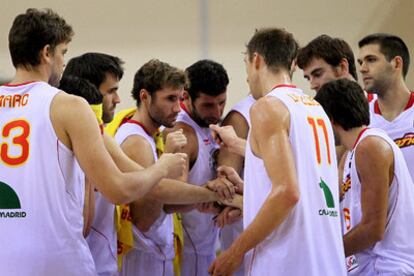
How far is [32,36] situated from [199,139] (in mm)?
2144

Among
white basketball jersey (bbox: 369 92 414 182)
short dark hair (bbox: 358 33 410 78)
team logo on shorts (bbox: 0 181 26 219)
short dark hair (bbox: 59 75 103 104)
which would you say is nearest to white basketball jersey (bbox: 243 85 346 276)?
short dark hair (bbox: 59 75 103 104)

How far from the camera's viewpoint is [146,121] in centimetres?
464

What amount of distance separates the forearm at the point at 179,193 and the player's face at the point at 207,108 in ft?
2.86

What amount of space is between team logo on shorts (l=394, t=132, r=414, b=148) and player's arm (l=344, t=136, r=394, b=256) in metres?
1.38

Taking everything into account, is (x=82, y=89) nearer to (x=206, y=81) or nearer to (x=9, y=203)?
(x=9, y=203)

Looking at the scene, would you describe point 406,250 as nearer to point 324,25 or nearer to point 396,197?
point 396,197

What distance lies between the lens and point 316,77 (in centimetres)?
538

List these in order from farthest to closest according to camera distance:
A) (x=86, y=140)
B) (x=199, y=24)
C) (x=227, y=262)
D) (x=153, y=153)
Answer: (x=199, y=24)
(x=153, y=153)
(x=227, y=262)
(x=86, y=140)

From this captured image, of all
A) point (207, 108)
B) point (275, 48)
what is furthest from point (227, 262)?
point (207, 108)

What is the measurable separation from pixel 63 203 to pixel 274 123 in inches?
38.0

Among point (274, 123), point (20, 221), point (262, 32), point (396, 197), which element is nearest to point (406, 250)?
point (396, 197)

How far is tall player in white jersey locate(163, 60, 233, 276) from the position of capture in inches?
205

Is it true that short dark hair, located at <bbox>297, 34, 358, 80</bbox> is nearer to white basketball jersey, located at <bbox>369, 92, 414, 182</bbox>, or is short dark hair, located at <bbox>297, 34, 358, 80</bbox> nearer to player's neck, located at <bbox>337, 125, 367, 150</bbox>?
white basketball jersey, located at <bbox>369, 92, 414, 182</bbox>

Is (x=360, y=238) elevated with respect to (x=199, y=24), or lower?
lower
